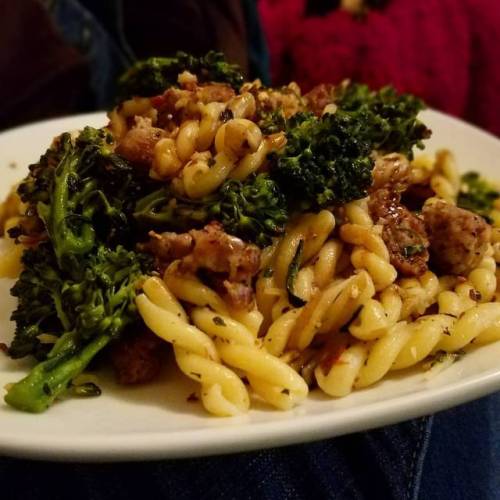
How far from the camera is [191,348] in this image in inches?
61.0

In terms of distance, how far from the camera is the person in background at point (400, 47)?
3941 mm

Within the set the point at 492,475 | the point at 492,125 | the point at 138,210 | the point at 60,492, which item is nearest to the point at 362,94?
the point at 138,210

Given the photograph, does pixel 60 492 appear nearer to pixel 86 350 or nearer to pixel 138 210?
pixel 86 350

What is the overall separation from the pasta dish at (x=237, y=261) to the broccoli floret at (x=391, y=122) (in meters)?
0.07

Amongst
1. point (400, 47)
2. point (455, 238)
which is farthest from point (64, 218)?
point (400, 47)

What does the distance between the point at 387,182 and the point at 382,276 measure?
1.24 ft

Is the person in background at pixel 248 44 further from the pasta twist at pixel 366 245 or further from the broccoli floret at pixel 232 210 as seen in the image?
the broccoli floret at pixel 232 210

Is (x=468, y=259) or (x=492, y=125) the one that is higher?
(x=468, y=259)

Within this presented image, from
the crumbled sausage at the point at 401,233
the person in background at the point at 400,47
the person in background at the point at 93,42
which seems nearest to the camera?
the crumbled sausage at the point at 401,233

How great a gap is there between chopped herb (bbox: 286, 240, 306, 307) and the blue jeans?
0.33m

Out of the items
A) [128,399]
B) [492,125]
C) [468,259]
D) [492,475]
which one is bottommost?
[492,125]

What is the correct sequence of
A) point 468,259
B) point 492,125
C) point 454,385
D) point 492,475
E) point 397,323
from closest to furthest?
1. point 454,385
2. point 397,323
3. point 468,259
4. point 492,475
5. point 492,125

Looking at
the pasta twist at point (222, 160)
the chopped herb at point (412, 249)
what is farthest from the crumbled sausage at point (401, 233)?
the pasta twist at point (222, 160)

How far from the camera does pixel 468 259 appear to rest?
1818 mm
